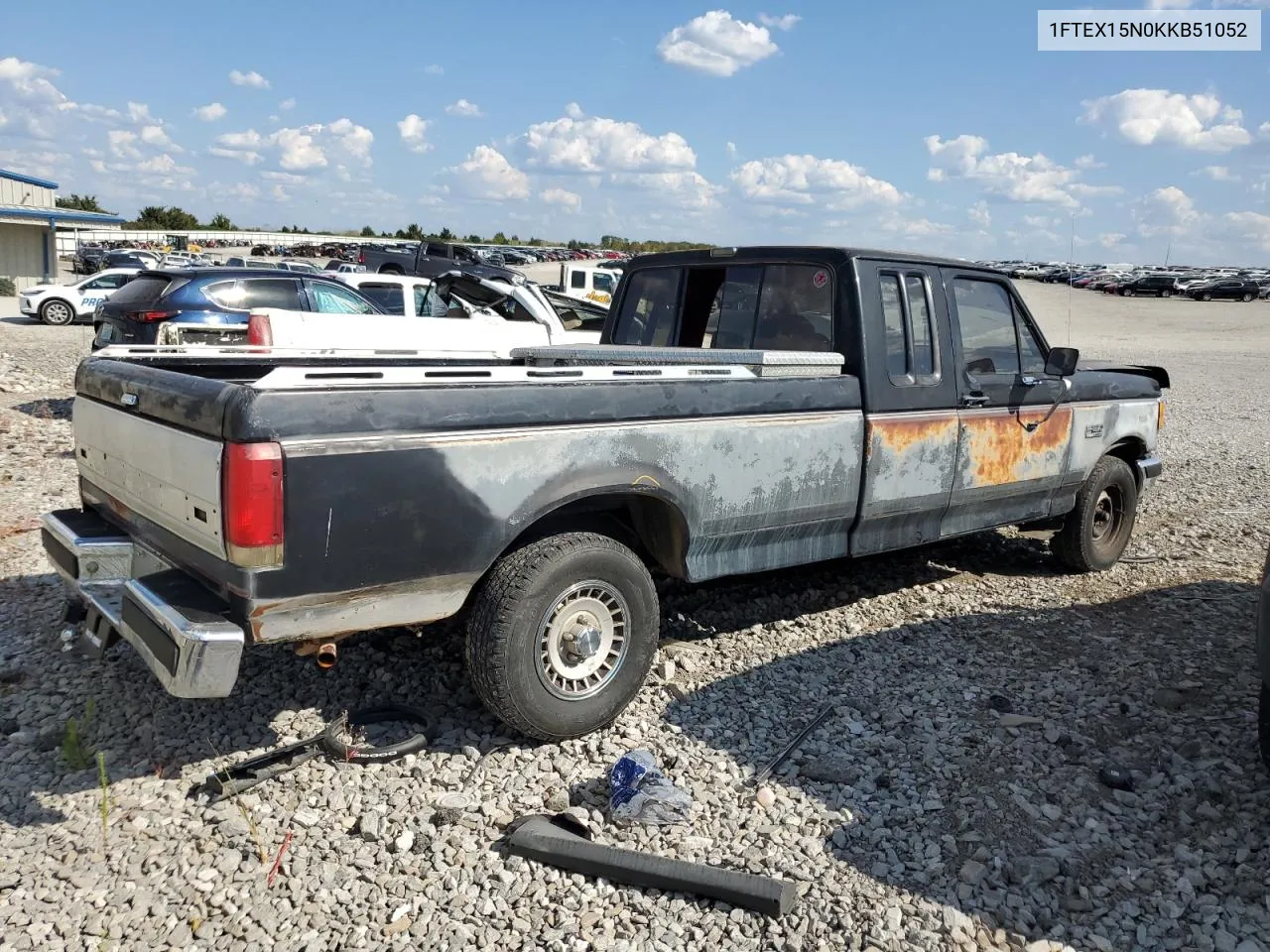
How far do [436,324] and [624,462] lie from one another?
21.3 ft

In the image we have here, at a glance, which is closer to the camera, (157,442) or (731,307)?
(157,442)

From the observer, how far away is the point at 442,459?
11.4 feet

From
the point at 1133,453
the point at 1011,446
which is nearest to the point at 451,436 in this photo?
the point at 1011,446

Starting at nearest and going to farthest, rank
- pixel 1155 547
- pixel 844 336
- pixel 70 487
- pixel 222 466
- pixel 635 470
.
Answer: pixel 222 466 < pixel 635 470 < pixel 844 336 < pixel 1155 547 < pixel 70 487

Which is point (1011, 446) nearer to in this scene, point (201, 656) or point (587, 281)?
point (201, 656)

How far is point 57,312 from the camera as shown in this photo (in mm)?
25469

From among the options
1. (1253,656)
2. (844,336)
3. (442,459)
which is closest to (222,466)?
(442,459)

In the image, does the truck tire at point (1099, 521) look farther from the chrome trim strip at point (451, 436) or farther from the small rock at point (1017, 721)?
the chrome trim strip at point (451, 436)

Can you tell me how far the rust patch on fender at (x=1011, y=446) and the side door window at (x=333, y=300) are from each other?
8214 millimetres

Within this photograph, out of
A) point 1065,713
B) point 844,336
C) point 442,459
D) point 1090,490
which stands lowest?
point 1065,713

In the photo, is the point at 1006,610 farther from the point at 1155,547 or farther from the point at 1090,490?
the point at 1155,547

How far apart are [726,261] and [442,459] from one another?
2.72 metres

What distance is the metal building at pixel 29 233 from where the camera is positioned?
37281mm

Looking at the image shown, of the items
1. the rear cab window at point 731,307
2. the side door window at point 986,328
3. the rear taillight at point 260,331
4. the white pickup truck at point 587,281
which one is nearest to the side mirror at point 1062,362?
the side door window at point 986,328
